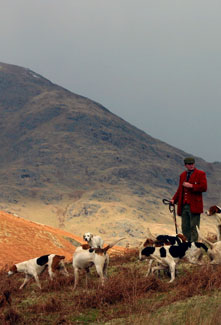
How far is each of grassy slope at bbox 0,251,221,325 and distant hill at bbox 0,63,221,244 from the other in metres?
54.8

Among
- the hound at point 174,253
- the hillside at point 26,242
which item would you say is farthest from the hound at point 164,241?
the hillside at point 26,242

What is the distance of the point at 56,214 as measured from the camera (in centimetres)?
8500

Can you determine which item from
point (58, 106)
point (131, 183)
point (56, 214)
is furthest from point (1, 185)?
point (58, 106)

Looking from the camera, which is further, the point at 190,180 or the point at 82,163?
the point at 82,163

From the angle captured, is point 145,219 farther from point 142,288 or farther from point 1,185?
point 142,288

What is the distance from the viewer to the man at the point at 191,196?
11.4 m

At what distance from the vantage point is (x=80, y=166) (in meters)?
111

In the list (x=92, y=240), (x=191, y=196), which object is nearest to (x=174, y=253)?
(x=191, y=196)

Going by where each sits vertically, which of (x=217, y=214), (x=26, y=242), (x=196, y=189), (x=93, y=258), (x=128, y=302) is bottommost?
(x=128, y=302)

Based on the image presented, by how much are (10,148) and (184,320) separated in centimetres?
12201

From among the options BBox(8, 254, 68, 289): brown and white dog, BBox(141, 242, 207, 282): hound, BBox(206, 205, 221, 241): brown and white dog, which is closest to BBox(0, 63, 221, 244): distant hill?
BBox(206, 205, 221, 241): brown and white dog

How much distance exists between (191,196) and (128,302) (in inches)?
157

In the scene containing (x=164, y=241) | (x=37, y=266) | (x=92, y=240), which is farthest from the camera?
(x=92, y=240)

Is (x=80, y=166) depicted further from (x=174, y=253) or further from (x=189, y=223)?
(x=174, y=253)
